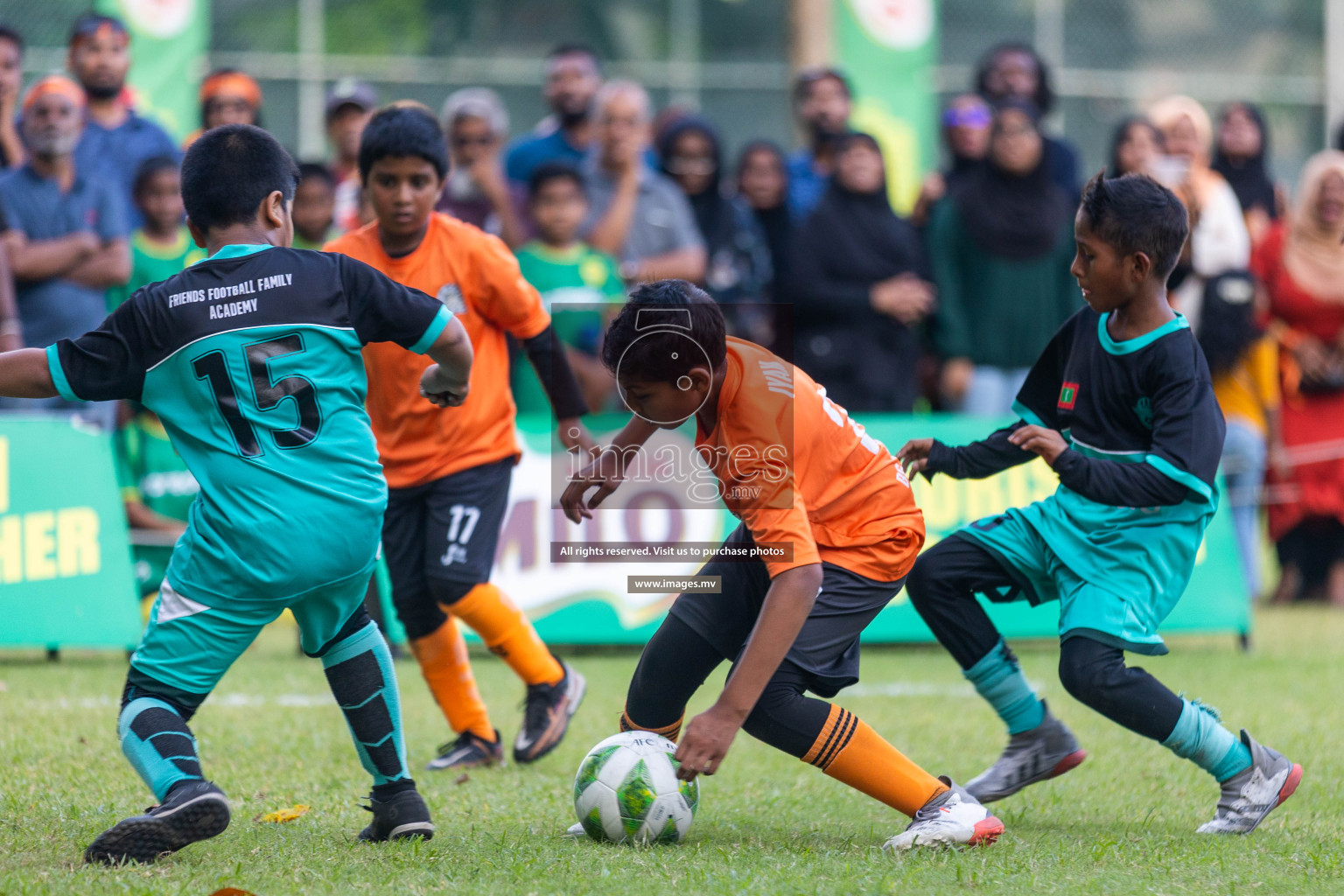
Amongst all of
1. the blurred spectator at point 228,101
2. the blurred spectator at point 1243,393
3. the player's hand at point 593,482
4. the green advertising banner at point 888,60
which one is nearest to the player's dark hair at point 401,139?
the player's hand at point 593,482

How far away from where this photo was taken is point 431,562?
481 cm

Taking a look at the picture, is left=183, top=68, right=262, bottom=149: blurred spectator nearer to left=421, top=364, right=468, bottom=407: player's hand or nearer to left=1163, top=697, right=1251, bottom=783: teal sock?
left=421, top=364, right=468, bottom=407: player's hand

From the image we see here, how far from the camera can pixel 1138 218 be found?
12.7ft

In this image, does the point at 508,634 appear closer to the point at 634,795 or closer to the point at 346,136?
the point at 634,795

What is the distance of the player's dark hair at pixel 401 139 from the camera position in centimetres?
467

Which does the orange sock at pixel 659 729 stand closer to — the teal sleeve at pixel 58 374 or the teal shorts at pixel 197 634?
the teal shorts at pixel 197 634

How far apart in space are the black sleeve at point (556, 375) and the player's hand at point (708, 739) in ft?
5.72

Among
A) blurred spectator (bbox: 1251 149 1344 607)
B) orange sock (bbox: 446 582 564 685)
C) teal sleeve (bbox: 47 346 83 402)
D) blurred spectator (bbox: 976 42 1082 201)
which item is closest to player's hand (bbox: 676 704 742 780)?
teal sleeve (bbox: 47 346 83 402)

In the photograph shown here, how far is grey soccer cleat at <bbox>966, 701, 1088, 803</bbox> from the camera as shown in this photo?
13.5 ft

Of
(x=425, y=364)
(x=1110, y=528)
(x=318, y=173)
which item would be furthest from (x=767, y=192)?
(x=1110, y=528)

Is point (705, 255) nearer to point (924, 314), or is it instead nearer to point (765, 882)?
point (924, 314)

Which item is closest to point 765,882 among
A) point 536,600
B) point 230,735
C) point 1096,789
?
point 1096,789

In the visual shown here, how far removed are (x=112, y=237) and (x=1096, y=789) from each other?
5969mm

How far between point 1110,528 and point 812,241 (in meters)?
4.67
